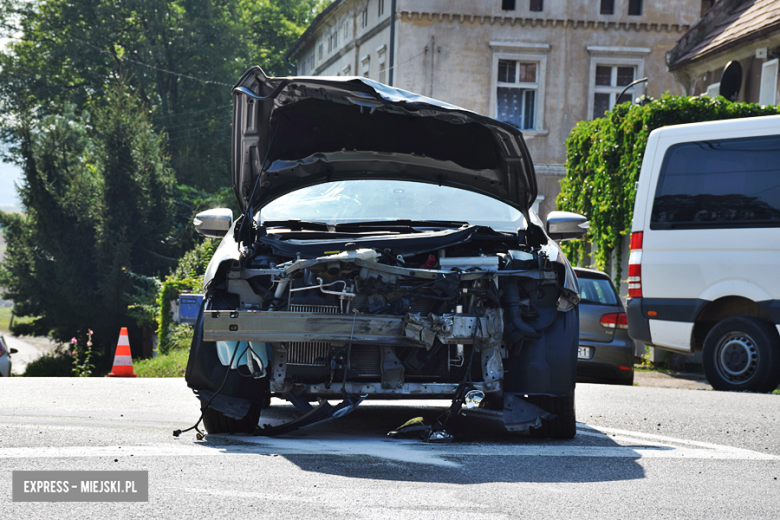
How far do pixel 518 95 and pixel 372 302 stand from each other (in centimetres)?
2505

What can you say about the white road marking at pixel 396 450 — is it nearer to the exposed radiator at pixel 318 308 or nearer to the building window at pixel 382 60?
the exposed radiator at pixel 318 308

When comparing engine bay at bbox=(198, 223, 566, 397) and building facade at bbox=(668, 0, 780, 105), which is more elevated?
building facade at bbox=(668, 0, 780, 105)

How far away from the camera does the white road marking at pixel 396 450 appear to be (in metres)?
5.03

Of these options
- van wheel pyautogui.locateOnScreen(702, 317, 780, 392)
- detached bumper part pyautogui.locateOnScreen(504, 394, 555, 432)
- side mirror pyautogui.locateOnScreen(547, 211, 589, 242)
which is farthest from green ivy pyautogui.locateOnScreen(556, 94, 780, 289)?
detached bumper part pyautogui.locateOnScreen(504, 394, 555, 432)

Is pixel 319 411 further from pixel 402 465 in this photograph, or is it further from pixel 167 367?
pixel 167 367

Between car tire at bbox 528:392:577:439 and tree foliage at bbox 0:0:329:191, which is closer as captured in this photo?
car tire at bbox 528:392:577:439

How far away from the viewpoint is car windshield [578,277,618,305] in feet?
37.4

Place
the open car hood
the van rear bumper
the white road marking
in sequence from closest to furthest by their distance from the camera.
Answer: the white road marking, the open car hood, the van rear bumper

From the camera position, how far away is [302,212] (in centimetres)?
644

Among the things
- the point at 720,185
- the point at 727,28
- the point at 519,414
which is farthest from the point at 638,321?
the point at 727,28

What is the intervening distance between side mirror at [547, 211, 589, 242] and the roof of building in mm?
14190

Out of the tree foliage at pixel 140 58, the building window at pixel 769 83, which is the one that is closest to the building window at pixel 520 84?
the building window at pixel 769 83

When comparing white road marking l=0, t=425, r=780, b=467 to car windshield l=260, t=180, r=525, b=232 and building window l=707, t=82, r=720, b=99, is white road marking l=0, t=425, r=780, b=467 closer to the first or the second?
car windshield l=260, t=180, r=525, b=232

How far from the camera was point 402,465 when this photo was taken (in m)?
4.84
